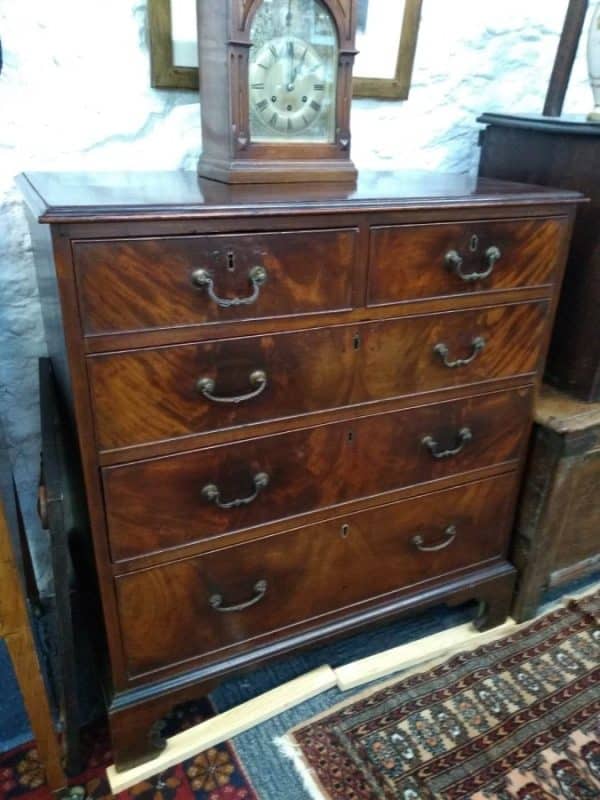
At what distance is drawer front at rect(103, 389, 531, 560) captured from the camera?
1.05 metres

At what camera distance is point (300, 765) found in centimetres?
130

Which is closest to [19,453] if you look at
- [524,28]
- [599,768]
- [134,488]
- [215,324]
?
[134,488]

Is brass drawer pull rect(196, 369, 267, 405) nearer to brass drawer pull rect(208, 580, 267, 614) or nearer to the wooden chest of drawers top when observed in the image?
the wooden chest of drawers top

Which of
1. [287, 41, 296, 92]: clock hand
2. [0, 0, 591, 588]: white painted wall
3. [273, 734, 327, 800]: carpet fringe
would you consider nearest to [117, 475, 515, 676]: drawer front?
[273, 734, 327, 800]: carpet fringe

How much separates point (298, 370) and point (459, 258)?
358 mm

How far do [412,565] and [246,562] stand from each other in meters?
0.43

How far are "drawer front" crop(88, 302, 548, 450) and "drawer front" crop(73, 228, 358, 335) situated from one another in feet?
0.16

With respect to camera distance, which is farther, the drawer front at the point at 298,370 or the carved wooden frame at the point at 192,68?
the carved wooden frame at the point at 192,68

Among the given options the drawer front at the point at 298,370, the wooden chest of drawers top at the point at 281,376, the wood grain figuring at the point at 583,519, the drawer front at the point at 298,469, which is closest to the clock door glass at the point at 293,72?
the wooden chest of drawers top at the point at 281,376

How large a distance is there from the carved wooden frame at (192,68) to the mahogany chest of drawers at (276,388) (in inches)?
9.2

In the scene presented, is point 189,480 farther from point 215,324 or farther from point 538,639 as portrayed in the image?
point 538,639

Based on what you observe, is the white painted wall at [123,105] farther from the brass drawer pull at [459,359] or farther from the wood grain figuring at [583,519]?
the wood grain figuring at [583,519]

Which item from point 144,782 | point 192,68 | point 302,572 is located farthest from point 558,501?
point 192,68

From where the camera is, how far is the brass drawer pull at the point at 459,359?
3.93 feet
